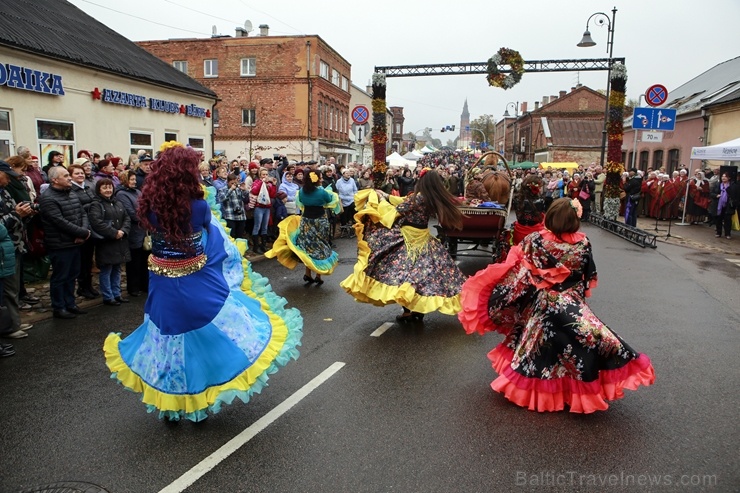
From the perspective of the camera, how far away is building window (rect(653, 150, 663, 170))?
30019 millimetres

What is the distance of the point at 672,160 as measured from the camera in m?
28.5

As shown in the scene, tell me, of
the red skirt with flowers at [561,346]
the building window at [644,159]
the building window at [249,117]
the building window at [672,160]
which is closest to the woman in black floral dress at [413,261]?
the red skirt with flowers at [561,346]

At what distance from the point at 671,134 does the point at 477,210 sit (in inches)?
950

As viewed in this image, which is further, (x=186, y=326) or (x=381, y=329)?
(x=381, y=329)

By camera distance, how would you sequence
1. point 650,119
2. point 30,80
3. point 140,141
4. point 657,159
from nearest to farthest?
1. point 30,80
2. point 650,119
3. point 140,141
4. point 657,159

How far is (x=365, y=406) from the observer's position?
456cm

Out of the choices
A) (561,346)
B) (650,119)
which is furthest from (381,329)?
(650,119)

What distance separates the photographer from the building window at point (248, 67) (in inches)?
1518

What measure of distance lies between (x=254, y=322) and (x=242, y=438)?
2.78 feet

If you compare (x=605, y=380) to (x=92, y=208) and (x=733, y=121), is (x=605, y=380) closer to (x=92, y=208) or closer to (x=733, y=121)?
(x=92, y=208)

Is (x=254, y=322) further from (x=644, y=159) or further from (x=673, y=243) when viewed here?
(x=644, y=159)

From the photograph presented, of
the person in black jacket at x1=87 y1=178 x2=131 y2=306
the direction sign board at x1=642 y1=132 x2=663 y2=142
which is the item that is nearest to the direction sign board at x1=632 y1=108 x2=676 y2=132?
the direction sign board at x1=642 y1=132 x2=663 y2=142

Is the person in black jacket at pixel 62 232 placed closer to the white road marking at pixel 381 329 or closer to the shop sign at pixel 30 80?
the white road marking at pixel 381 329

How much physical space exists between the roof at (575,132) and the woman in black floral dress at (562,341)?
56656mm
